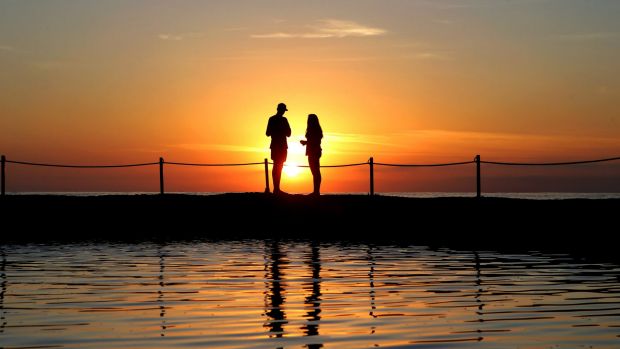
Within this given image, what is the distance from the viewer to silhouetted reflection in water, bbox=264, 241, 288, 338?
953 centimetres

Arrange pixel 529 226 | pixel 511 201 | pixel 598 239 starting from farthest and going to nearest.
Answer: pixel 511 201 < pixel 529 226 < pixel 598 239

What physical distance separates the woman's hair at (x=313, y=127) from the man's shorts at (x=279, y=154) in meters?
0.92

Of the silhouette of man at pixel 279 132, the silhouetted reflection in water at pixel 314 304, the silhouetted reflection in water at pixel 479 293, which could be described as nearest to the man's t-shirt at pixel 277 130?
the silhouette of man at pixel 279 132

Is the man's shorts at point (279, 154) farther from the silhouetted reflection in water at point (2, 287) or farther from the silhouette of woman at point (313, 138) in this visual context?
the silhouetted reflection in water at point (2, 287)

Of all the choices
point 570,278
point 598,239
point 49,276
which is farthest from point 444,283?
point 598,239

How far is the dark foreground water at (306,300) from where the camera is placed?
29.1 ft

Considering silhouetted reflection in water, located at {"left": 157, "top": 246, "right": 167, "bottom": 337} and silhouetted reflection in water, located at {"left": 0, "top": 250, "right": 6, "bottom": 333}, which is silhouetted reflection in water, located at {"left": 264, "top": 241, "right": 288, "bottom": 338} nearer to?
silhouetted reflection in water, located at {"left": 157, "top": 246, "right": 167, "bottom": 337}

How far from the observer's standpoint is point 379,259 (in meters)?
17.7

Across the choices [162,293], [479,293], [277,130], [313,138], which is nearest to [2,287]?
[162,293]

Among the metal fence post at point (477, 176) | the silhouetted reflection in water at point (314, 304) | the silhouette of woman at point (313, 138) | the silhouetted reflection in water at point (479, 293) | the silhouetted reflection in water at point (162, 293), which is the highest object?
the silhouette of woman at point (313, 138)

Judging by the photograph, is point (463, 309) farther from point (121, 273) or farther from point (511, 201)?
point (511, 201)

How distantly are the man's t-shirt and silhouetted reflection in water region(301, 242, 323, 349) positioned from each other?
389 inches

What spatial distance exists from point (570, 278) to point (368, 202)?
50.6 ft

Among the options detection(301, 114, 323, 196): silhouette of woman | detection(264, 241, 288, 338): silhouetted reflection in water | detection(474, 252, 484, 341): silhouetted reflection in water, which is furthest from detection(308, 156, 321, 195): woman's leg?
detection(474, 252, 484, 341): silhouetted reflection in water
